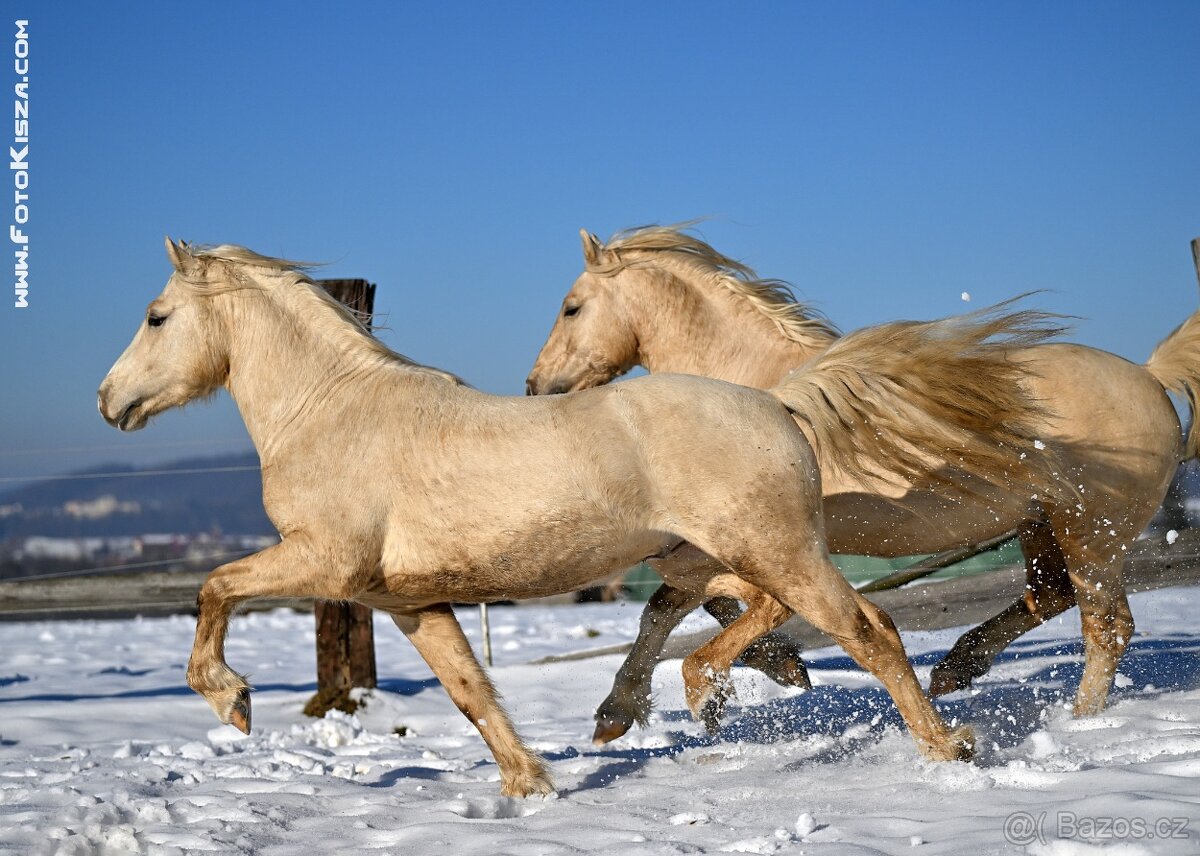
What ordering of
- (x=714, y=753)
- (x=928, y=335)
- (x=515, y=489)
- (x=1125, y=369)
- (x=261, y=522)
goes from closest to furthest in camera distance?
(x=515, y=489) → (x=928, y=335) → (x=714, y=753) → (x=1125, y=369) → (x=261, y=522)

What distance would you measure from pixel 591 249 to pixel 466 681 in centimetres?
233

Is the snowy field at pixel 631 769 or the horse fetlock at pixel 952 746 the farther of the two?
the horse fetlock at pixel 952 746

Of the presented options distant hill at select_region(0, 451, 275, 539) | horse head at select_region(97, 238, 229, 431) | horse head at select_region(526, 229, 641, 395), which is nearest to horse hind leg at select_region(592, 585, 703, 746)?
horse head at select_region(526, 229, 641, 395)

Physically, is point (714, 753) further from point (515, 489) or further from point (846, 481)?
point (515, 489)

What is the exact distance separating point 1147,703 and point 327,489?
324 cm

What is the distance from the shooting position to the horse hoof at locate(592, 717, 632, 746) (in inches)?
177

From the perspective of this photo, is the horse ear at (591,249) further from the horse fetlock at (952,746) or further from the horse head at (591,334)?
the horse fetlock at (952,746)

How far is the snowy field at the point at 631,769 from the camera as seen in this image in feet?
9.61

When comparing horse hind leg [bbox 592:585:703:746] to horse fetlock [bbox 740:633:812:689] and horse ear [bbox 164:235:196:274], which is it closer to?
horse fetlock [bbox 740:633:812:689]

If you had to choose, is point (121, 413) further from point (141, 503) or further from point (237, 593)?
point (141, 503)

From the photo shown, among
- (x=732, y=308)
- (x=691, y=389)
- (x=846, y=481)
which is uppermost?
(x=732, y=308)

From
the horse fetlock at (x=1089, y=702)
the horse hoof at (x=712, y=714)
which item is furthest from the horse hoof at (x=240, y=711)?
the horse fetlock at (x=1089, y=702)

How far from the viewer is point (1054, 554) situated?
17.2ft

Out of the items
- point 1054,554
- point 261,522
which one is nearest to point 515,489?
point 1054,554
